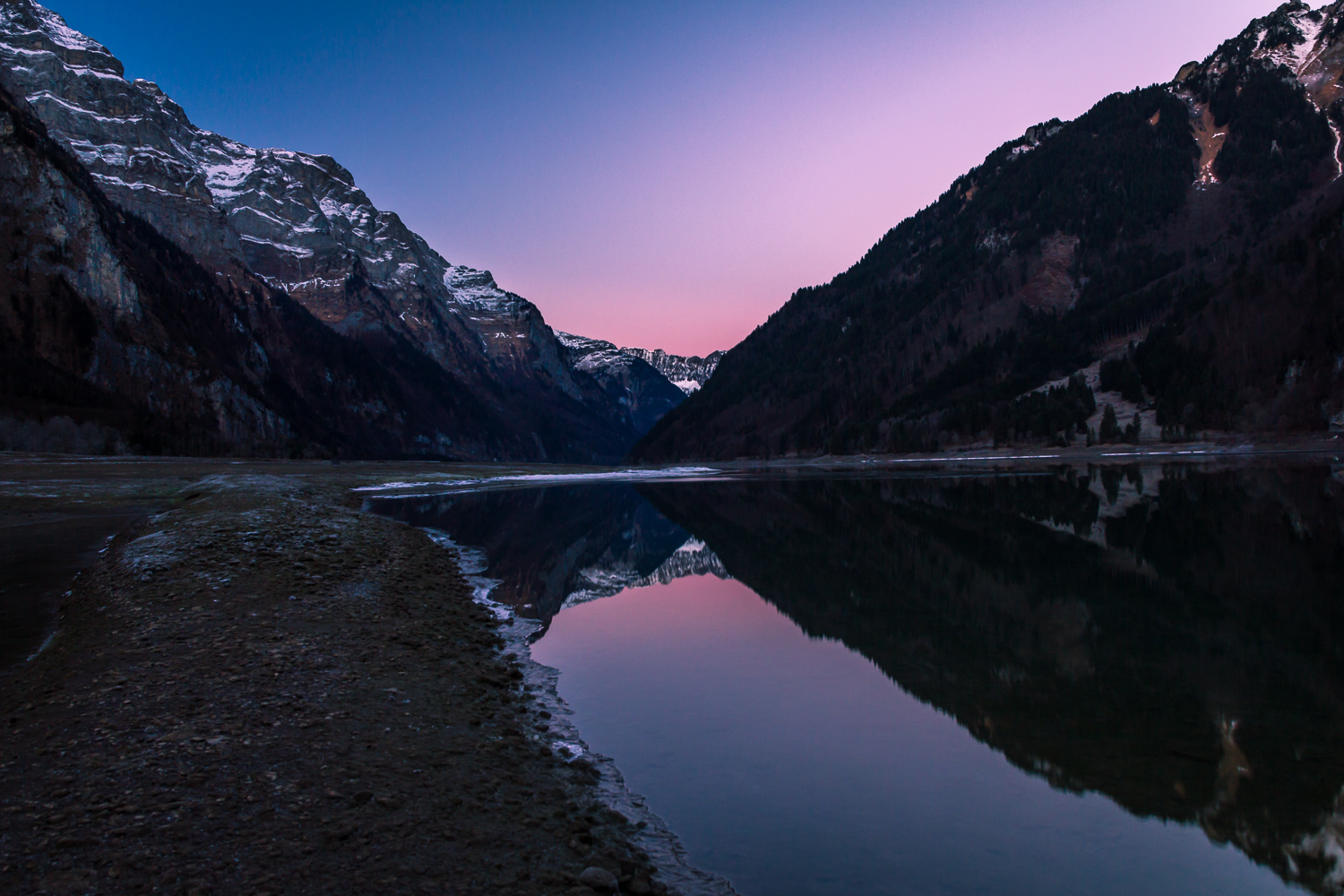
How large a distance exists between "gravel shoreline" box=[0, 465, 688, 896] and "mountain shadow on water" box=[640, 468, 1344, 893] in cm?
539

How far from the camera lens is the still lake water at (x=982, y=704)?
6.24m

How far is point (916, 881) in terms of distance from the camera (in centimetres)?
571

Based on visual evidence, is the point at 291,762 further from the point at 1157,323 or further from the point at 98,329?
the point at 1157,323

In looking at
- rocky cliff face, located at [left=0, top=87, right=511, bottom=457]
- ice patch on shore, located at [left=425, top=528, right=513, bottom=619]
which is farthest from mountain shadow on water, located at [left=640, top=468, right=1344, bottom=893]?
rocky cliff face, located at [left=0, top=87, right=511, bottom=457]

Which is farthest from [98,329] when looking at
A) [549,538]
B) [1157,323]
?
[1157,323]

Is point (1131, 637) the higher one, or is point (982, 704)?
point (1131, 637)

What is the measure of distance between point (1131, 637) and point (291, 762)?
533 inches

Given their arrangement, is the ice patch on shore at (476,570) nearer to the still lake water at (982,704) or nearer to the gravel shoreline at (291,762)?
the still lake water at (982,704)

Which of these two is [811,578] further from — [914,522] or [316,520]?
[316,520]

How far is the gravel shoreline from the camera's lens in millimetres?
5078

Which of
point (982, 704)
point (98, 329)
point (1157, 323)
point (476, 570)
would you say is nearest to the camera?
point (982, 704)

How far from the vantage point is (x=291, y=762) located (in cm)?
684

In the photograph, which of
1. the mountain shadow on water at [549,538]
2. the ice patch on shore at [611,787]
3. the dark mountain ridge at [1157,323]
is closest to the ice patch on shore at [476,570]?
the mountain shadow on water at [549,538]

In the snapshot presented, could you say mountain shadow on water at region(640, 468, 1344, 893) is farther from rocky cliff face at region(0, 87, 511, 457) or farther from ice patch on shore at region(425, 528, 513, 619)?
rocky cliff face at region(0, 87, 511, 457)
